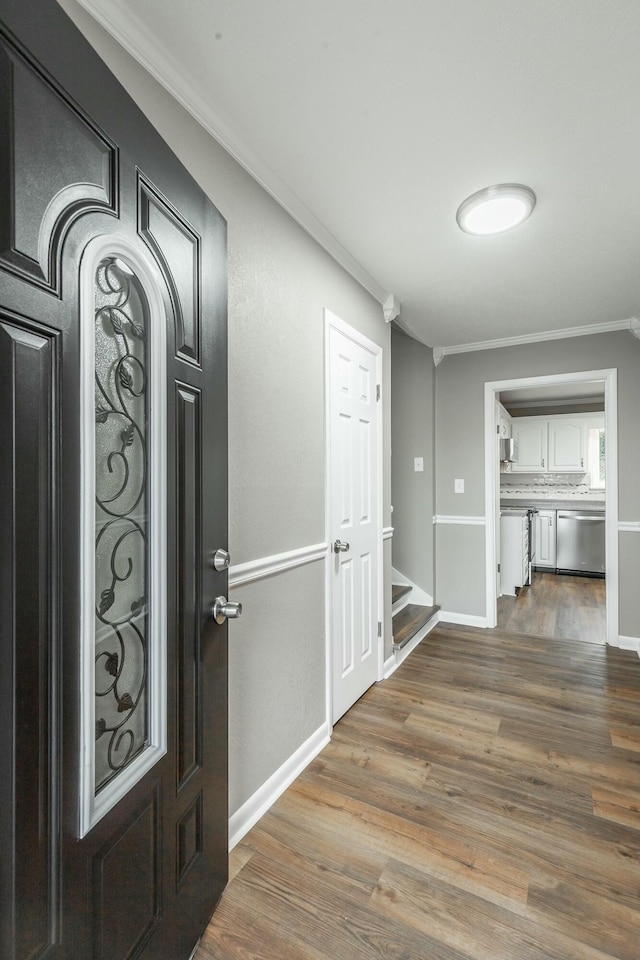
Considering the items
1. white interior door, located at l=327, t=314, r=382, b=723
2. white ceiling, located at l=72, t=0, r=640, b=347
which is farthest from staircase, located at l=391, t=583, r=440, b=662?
white ceiling, located at l=72, t=0, r=640, b=347

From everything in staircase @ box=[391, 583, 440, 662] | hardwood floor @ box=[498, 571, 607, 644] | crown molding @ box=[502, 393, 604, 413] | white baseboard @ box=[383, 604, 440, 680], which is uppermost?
crown molding @ box=[502, 393, 604, 413]

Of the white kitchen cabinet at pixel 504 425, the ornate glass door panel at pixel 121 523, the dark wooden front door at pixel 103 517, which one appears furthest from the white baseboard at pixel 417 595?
the ornate glass door panel at pixel 121 523

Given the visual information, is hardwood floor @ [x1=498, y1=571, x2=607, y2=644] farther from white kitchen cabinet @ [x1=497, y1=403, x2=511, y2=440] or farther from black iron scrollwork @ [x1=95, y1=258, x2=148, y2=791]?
black iron scrollwork @ [x1=95, y1=258, x2=148, y2=791]

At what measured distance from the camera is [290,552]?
6.24 ft

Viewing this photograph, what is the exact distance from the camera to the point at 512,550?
5031mm

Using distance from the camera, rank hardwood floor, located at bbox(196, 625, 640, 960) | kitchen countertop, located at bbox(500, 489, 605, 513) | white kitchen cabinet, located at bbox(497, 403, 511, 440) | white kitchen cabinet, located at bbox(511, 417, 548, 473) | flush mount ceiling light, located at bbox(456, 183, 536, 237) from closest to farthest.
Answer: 1. hardwood floor, located at bbox(196, 625, 640, 960)
2. flush mount ceiling light, located at bbox(456, 183, 536, 237)
3. white kitchen cabinet, located at bbox(497, 403, 511, 440)
4. kitchen countertop, located at bbox(500, 489, 605, 513)
5. white kitchen cabinet, located at bbox(511, 417, 548, 473)

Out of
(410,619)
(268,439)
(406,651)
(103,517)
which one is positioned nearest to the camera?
(103,517)

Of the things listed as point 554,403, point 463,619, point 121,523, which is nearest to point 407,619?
point 463,619

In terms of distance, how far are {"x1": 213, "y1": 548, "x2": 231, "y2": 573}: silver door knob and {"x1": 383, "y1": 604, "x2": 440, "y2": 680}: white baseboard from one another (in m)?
1.96

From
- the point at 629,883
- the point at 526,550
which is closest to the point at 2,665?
the point at 629,883

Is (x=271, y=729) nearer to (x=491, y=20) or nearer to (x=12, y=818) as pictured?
(x=12, y=818)

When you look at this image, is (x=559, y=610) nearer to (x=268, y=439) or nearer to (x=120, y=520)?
(x=268, y=439)

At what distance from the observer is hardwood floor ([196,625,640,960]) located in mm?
1276

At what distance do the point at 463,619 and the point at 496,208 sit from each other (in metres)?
3.13
